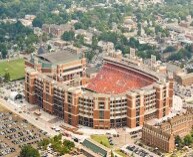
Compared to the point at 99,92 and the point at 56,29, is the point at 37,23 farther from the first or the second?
the point at 99,92

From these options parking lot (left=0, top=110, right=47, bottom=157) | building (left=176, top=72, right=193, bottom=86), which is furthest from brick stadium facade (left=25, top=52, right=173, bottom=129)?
building (left=176, top=72, right=193, bottom=86)

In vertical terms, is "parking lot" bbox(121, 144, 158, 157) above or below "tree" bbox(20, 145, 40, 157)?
below

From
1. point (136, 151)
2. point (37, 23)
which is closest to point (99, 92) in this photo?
point (136, 151)

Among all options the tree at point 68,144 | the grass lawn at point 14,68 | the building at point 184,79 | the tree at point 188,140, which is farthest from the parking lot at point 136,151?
the grass lawn at point 14,68

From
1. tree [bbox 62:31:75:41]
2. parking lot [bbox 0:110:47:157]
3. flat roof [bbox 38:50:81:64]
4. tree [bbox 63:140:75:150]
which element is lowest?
parking lot [bbox 0:110:47:157]

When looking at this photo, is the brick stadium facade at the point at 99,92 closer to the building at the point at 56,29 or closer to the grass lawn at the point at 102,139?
the grass lawn at the point at 102,139

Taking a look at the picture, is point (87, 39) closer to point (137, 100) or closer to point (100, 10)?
point (100, 10)

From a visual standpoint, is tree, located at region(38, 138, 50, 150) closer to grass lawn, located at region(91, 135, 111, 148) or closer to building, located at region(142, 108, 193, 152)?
grass lawn, located at region(91, 135, 111, 148)

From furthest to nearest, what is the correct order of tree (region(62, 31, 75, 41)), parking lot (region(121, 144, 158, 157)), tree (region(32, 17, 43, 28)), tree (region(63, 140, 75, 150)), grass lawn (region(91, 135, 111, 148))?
tree (region(32, 17, 43, 28))
tree (region(62, 31, 75, 41))
grass lawn (region(91, 135, 111, 148))
tree (region(63, 140, 75, 150))
parking lot (region(121, 144, 158, 157))
